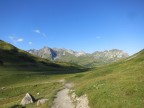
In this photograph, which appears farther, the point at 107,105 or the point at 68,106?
the point at 68,106

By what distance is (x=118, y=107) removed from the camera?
2823 centimetres

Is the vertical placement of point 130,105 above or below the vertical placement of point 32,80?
below

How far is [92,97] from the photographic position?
35.3 metres

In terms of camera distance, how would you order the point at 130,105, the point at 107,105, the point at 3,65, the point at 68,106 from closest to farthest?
1. the point at 130,105
2. the point at 107,105
3. the point at 68,106
4. the point at 3,65

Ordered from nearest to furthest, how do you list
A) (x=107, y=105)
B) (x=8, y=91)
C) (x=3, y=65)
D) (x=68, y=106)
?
(x=107, y=105) → (x=68, y=106) → (x=8, y=91) → (x=3, y=65)

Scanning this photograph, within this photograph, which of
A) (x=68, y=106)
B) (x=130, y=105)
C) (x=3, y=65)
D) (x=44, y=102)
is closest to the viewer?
(x=130, y=105)

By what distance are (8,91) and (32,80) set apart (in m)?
18.2

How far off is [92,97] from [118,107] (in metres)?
7.55

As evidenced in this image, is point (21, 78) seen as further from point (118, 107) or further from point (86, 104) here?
point (118, 107)

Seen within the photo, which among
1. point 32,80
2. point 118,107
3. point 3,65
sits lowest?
point 118,107

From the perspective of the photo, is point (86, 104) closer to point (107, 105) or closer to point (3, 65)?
point (107, 105)

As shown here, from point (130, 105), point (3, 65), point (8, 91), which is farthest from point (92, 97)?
point (3, 65)

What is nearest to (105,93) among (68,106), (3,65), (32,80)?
(68,106)

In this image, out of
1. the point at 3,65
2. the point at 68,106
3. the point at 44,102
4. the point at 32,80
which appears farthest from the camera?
the point at 3,65
